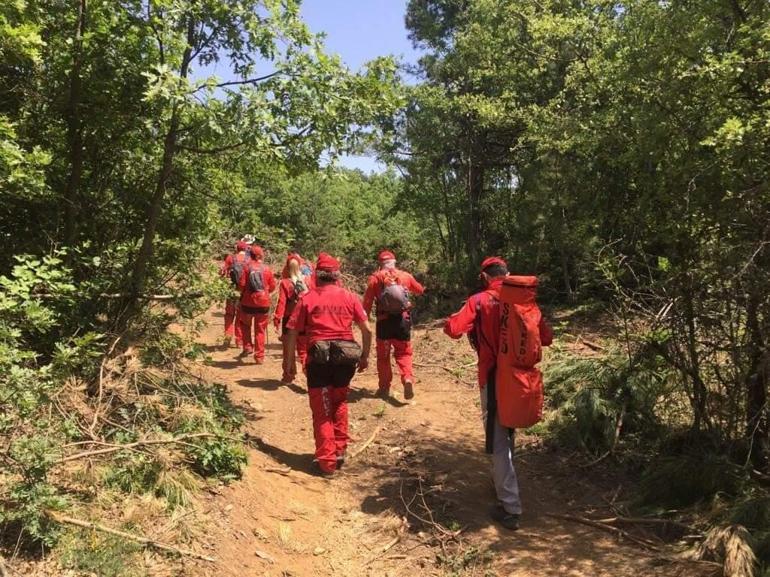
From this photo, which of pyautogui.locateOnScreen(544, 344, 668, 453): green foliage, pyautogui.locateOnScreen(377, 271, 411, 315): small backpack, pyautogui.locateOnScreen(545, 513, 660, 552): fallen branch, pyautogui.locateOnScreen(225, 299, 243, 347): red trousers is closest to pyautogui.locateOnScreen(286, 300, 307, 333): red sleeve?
pyautogui.locateOnScreen(377, 271, 411, 315): small backpack

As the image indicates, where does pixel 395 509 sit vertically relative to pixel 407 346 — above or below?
below

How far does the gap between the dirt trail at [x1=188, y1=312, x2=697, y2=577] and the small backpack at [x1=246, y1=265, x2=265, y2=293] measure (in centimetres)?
243

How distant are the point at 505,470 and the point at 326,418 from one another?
183 cm

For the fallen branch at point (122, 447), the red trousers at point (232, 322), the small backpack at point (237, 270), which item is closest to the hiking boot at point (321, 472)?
the fallen branch at point (122, 447)

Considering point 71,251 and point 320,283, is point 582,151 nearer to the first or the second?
point 320,283

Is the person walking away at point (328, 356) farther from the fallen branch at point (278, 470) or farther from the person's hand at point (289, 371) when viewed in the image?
the person's hand at point (289, 371)

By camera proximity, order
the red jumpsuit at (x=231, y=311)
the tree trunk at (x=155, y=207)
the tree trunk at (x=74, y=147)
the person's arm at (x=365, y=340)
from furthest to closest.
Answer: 1. the red jumpsuit at (x=231, y=311)
2. the person's arm at (x=365, y=340)
3. the tree trunk at (x=155, y=207)
4. the tree trunk at (x=74, y=147)

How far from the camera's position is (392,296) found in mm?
7574

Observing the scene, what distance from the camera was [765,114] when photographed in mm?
4293

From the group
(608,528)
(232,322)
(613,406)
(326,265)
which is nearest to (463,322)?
(326,265)

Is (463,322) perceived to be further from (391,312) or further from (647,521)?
(391,312)

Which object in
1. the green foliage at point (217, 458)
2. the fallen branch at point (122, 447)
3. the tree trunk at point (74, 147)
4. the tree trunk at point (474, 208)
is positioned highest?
the tree trunk at point (474, 208)

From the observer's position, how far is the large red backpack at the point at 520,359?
4699 millimetres

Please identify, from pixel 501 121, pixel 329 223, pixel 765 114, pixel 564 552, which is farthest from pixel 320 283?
pixel 329 223
